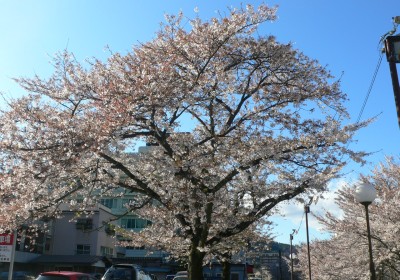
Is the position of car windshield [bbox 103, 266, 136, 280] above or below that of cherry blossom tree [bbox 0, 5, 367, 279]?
below

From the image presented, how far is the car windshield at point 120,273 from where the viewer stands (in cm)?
1404

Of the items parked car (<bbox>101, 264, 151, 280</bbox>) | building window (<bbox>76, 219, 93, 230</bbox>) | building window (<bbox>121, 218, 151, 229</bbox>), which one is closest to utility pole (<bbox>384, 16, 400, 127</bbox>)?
parked car (<bbox>101, 264, 151, 280</bbox>)

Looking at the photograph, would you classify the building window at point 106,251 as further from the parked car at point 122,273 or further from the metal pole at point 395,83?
the metal pole at point 395,83

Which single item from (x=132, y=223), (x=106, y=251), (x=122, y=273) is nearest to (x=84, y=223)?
(x=106, y=251)

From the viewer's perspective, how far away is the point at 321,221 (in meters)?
21.0

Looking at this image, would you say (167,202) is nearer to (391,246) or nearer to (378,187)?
(391,246)

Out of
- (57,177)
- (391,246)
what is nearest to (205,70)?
(57,177)

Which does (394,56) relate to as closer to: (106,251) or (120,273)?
(120,273)

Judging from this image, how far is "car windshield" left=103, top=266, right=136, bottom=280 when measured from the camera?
1404 cm

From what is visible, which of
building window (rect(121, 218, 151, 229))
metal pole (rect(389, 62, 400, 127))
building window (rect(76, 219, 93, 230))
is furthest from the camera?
building window (rect(121, 218, 151, 229))

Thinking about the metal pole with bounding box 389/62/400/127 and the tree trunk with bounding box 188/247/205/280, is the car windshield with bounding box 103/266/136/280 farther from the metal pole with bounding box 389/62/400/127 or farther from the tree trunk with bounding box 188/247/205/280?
the metal pole with bounding box 389/62/400/127

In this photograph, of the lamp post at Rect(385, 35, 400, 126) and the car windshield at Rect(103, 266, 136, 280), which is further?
the car windshield at Rect(103, 266, 136, 280)

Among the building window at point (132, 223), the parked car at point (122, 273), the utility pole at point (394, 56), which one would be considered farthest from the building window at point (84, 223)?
the utility pole at point (394, 56)

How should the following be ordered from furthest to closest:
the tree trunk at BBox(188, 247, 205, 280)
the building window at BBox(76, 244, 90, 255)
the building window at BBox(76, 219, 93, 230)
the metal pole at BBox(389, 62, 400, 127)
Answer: the building window at BBox(76, 244, 90, 255), the building window at BBox(76, 219, 93, 230), the tree trunk at BBox(188, 247, 205, 280), the metal pole at BBox(389, 62, 400, 127)
